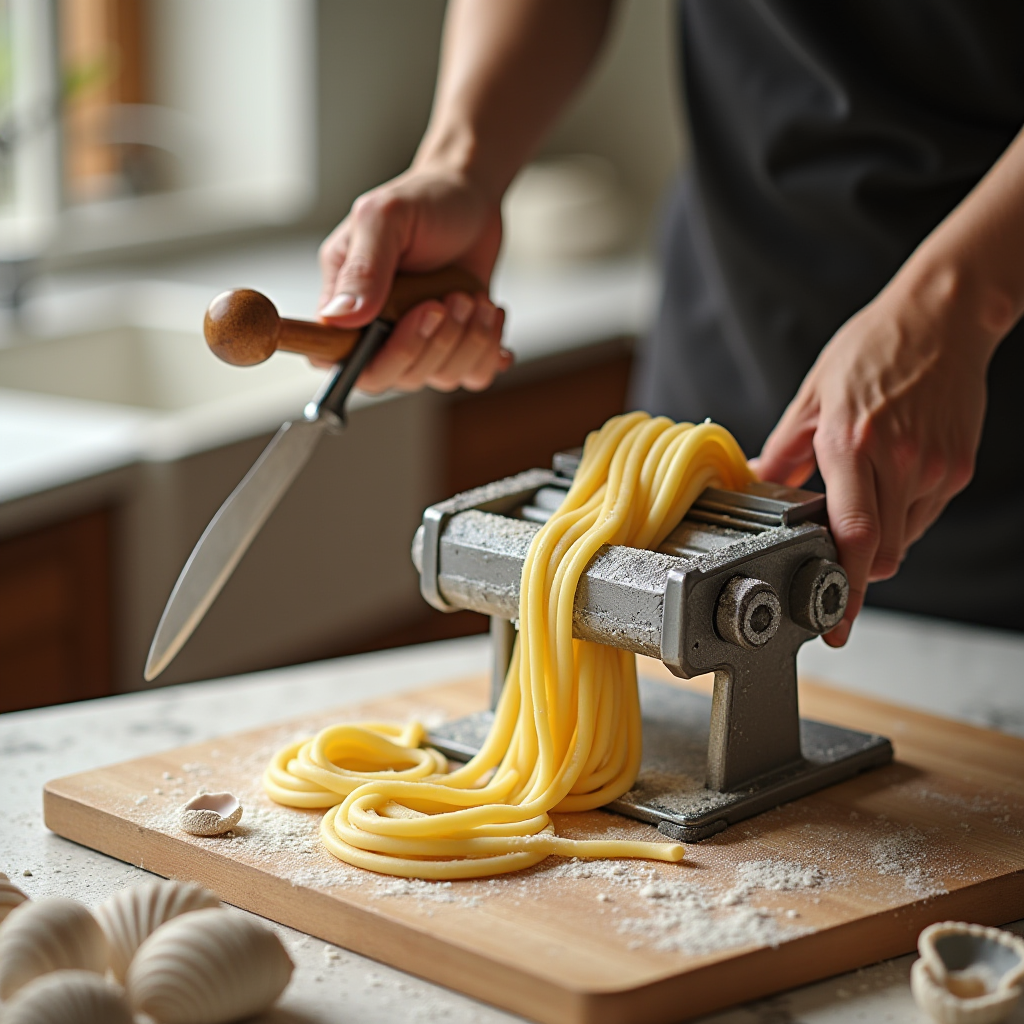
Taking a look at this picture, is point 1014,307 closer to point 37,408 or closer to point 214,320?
point 214,320

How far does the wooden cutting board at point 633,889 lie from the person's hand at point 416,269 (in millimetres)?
374

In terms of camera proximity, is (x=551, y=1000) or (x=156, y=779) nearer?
(x=551, y=1000)

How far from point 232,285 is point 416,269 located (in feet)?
6.98

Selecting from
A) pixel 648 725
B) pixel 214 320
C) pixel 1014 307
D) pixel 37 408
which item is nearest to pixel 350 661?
pixel 648 725

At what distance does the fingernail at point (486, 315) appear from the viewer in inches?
57.1

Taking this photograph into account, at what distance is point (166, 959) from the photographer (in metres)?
0.87

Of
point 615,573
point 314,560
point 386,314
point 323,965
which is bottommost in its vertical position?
point 314,560

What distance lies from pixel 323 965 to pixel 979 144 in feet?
3.77

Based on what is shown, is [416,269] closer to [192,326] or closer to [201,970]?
[201,970]

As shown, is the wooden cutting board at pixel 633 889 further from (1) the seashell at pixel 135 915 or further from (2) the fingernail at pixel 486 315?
(2) the fingernail at pixel 486 315

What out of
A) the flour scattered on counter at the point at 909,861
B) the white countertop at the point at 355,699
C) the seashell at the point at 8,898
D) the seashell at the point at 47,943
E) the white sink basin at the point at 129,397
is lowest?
the white countertop at the point at 355,699

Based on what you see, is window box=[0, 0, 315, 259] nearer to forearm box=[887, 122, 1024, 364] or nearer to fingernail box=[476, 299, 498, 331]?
fingernail box=[476, 299, 498, 331]

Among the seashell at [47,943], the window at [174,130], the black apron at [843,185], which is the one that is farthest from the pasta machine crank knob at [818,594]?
the window at [174,130]

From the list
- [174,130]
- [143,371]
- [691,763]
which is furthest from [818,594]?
[174,130]
